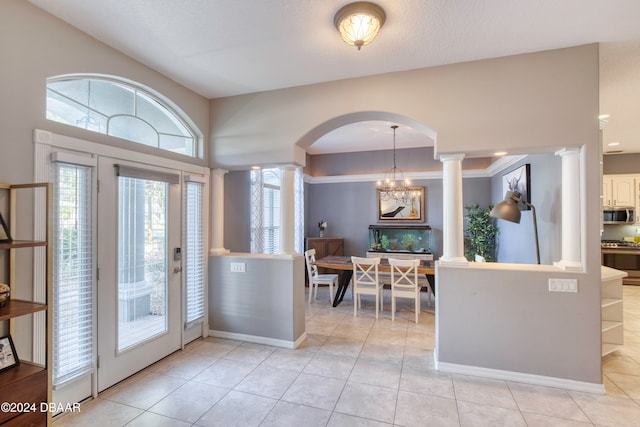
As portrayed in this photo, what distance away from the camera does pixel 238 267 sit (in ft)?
11.5

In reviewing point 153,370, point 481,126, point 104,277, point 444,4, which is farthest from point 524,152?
point 153,370

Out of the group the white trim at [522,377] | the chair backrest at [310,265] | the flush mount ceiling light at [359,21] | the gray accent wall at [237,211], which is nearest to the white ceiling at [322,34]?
the flush mount ceiling light at [359,21]

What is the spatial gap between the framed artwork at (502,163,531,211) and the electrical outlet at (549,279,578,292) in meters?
1.58

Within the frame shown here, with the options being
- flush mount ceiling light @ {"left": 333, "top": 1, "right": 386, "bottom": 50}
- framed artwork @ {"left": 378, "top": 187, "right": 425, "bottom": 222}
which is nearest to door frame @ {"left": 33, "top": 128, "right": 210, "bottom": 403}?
flush mount ceiling light @ {"left": 333, "top": 1, "right": 386, "bottom": 50}

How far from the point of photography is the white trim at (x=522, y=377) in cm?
247

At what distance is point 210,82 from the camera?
323cm

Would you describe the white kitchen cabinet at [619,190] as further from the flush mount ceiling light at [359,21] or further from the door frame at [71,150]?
the door frame at [71,150]

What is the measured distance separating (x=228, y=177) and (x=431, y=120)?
2610 millimetres

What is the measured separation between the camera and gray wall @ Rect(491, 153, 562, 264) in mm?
3107

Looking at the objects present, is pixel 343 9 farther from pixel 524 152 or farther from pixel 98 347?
pixel 98 347

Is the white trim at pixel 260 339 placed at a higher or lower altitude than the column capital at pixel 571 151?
lower

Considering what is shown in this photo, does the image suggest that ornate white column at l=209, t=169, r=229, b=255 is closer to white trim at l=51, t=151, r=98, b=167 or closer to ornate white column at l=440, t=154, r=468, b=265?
white trim at l=51, t=151, r=98, b=167

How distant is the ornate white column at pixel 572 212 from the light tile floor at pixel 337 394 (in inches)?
42.9

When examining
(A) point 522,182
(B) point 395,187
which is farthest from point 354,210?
(A) point 522,182
